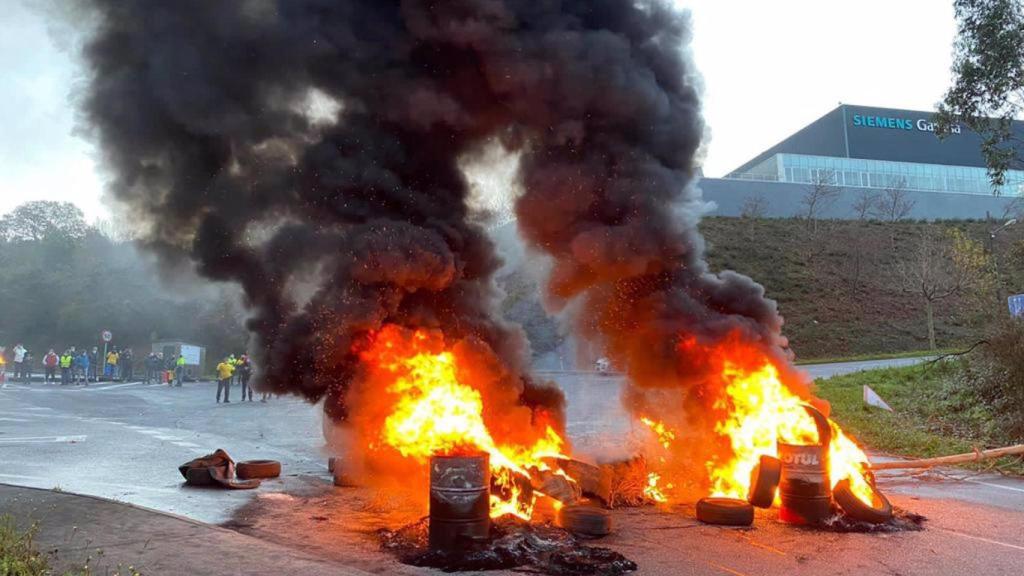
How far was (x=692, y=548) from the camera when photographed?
6176mm

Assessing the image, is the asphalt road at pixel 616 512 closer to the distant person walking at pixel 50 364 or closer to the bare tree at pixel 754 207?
the distant person walking at pixel 50 364

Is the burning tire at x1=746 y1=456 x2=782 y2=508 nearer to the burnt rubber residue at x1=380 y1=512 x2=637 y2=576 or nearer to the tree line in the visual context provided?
the burnt rubber residue at x1=380 y1=512 x2=637 y2=576

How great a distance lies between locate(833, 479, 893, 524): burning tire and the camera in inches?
271

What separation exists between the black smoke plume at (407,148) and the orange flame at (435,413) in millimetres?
665

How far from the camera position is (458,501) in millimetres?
5801

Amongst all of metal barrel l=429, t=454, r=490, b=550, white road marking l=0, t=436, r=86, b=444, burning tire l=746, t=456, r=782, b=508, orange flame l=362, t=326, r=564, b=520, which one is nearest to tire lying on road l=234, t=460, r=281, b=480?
orange flame l=362, t=326, r=564, b=520

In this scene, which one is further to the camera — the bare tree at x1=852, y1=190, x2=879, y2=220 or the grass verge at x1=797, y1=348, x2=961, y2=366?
the bare tree at x1=852, y1=190, x2=879, y2=220

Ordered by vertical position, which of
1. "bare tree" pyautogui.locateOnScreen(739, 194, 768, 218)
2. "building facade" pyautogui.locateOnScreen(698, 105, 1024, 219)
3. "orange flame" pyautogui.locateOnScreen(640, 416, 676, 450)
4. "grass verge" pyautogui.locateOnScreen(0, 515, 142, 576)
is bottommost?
"grass verge" pyautogui.locateOnScreen(0, 515, 142, 576)

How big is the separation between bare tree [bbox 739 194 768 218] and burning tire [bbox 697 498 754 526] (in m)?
42.6

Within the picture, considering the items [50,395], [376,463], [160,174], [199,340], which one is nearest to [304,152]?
[160,174]

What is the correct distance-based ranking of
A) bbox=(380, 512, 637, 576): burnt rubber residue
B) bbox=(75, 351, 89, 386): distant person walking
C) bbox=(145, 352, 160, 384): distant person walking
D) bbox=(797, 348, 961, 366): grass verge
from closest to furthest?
bbox=(380, 512, 637, 576): burnt rubber residue < bbox=(797, 348, 961, 366): grass verge < bbox=(75, 351, 89, 386): distant person walking < bbox=(145, 352, 160, 384): distant person walking

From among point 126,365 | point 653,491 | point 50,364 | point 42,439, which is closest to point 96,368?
point 126,365

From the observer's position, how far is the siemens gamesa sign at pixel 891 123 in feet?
194

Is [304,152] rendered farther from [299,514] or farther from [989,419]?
[989,419]
